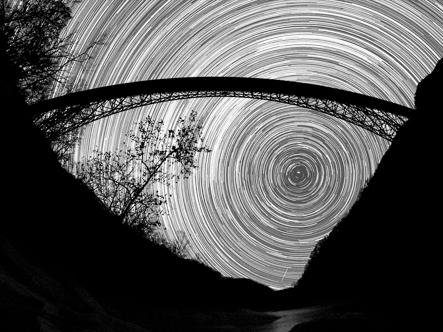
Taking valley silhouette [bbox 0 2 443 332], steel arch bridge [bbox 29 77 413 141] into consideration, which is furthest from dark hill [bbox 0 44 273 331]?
steel arch bridge [bbox 29 77 413 141]

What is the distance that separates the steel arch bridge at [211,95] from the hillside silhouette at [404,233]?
773cm

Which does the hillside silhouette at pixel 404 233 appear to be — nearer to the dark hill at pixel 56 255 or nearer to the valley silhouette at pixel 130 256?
the valley silhouette at pixel 130 256

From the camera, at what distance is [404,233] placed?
879 cm

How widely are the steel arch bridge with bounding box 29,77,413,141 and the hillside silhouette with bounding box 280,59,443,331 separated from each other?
7.73 meters

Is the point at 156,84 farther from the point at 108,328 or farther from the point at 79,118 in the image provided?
the point at 108,328

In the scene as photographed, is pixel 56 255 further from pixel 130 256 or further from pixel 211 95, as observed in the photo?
pixel 211 95

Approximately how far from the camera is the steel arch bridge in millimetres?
21969

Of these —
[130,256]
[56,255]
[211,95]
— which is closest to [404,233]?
[130,256]

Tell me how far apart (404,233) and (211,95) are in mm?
17851

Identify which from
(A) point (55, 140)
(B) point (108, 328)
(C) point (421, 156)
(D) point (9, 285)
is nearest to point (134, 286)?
(B) point (108, 328)

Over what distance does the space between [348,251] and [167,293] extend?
343 inches

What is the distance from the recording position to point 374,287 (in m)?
10.3

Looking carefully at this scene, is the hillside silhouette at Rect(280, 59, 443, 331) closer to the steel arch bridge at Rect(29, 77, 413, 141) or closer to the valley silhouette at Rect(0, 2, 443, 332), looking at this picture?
the valley silhouette at Rect(0, 2, 443, 332)

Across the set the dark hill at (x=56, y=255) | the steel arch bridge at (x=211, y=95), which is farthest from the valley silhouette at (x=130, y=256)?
the steel arch bridge at (x=211, y=95)
